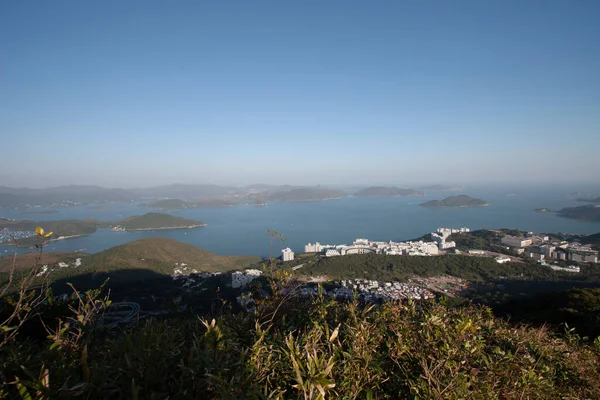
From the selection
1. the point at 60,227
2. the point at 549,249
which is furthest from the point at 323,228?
the point at 60,227

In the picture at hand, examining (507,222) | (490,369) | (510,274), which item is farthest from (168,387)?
(507,222)

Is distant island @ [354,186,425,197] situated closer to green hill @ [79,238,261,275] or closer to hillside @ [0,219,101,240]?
green hill @ [79,238,261,275]

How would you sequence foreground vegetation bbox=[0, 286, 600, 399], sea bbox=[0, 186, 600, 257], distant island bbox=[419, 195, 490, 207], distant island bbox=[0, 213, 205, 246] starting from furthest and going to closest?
distant island bbox=[419, 195, 490, 207]
sea bbox=[0, 186, 600, 257]
distant island bbox=[0, 213, 205, 246]
foreground vegetation bbox=[0, 286, 600, 399]

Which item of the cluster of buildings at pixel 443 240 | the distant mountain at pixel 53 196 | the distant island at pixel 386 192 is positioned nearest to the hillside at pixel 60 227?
the distant mountain at pixel 53 196

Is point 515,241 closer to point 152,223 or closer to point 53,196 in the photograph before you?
point 152,223

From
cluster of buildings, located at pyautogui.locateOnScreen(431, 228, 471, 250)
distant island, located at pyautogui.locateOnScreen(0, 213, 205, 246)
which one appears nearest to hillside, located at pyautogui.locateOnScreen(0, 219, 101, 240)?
distant island, located at pyautogui.locateOnScreen(0, 213, 205, 246)

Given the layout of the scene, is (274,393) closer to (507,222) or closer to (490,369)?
(490,369)
